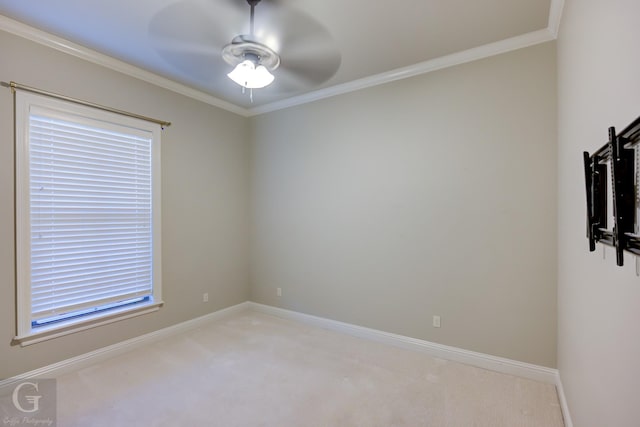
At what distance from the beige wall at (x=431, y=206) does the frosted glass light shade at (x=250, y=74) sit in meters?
1.41

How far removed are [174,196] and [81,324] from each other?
147 cm

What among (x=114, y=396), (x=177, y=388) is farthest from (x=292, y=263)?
(x=114, y=396)

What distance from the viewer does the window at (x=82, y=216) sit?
2422 millimetres

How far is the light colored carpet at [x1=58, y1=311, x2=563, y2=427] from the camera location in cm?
203

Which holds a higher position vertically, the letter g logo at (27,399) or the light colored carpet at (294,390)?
the letter g logo at (27,399)

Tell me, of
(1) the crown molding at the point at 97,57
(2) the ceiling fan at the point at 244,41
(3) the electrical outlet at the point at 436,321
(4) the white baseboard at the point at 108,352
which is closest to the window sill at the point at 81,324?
(4) the white baseboard at the point at 108,352

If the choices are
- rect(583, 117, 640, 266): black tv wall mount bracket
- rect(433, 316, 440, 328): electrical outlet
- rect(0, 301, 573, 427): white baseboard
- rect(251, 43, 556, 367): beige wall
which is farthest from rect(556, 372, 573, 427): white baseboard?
rect(583, 117, 640, 266): black tv wall mount bracket

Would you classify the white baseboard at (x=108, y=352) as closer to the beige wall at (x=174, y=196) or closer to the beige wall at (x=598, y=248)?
the beige wall at (x=174, y=196)

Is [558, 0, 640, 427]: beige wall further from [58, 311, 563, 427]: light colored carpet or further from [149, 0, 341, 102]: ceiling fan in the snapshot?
[149, 0, 341, 102]: ceiling fan

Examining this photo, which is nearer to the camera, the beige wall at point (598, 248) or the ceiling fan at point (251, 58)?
the beige wall at point (598, 248)

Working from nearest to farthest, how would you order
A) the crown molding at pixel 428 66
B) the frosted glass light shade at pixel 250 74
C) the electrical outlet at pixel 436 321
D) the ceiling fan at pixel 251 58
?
the ceiling fan at pixel 251 58, the frosted glass light shade at pixel 250 74, the crown molding at pixel 428 66, the electrical outlet at pixel 436 321

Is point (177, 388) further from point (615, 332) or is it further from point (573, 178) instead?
point (573, 178)

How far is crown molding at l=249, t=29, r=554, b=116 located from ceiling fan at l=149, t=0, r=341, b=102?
1.30 ft

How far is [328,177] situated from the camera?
11.8 feet
